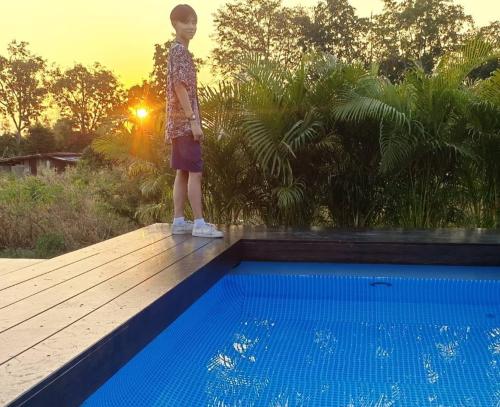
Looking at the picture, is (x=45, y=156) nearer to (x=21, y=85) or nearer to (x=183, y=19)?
(x=21, y=85)

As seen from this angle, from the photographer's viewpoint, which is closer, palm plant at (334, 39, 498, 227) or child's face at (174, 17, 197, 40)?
child's face at (174, 17, 197, 40)

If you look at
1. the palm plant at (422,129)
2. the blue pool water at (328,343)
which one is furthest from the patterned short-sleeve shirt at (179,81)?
the palm plant at (422,129)

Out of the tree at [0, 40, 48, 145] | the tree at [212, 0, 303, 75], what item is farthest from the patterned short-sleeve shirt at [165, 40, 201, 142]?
the tree at [0, 40, 48, 145]

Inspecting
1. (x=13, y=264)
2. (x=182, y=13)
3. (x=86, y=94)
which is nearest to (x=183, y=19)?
(x=182, y=13)

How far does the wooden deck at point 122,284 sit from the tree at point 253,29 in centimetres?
2324

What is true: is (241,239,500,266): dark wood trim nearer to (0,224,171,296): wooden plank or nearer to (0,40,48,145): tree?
(0,224,171,296): wooden plank

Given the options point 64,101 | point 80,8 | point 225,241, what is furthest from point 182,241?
point 64,101

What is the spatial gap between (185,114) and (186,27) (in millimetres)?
619

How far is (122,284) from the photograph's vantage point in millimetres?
2820

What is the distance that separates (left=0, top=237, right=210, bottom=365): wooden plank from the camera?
1952mm

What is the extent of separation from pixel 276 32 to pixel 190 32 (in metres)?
24.1

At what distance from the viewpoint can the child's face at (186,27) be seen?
4.00 meters

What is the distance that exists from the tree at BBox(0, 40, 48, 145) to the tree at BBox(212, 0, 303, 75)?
1798cm

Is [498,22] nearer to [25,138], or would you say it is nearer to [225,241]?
[225,241]
